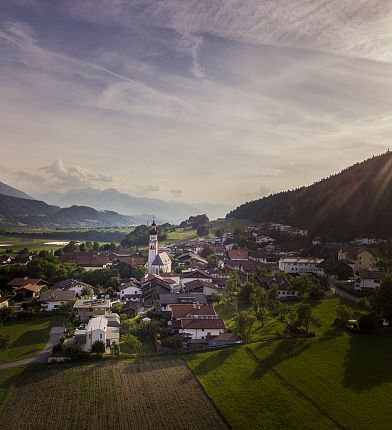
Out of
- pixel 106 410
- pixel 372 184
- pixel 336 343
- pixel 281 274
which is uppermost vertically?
pixel 372 184

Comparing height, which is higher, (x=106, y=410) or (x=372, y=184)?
(x=372, y=184)

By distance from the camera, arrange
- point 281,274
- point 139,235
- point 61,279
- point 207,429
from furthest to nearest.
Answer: point 139,235 → point 61,279 → point 281,274 → point 207,429

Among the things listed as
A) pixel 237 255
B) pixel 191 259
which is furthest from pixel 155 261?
pixel 237 255

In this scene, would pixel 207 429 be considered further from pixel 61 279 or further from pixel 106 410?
pixel 61 279

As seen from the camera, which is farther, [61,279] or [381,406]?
[61,279]

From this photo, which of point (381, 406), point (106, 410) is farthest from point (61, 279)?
point (381, 406)

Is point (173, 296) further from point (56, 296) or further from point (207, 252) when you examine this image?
point (207, 252)

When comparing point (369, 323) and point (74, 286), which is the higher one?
point (369, 323)

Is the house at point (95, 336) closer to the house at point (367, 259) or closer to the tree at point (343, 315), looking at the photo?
→ the tree at point (343, 315)
